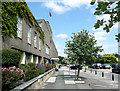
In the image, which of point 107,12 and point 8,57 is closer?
point 107,12

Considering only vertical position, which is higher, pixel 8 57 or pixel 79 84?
pixel 8 57

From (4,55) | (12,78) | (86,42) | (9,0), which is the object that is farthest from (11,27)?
(86,42)

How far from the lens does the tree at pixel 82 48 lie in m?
13.5

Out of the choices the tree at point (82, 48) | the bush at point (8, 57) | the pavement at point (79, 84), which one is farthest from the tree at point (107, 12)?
the tree at point (82, 48)

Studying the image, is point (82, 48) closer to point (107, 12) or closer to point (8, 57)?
point (8, 57)

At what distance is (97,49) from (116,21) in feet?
39.4

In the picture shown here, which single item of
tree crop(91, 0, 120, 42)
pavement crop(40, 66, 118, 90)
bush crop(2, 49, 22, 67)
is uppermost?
tree crop(91, 0, 120, 42)

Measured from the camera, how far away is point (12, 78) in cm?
508

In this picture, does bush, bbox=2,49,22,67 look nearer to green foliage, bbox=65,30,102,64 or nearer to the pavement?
the pavement

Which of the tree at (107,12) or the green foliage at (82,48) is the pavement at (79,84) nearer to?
the green foliage at (82,48)

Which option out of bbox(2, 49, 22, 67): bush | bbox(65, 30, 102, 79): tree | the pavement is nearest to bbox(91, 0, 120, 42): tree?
bbox(2, 49, 22, 67): bush

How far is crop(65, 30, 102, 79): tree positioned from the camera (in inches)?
533

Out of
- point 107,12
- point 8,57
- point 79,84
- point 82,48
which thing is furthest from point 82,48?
point 107,12

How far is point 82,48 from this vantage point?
13656mm
